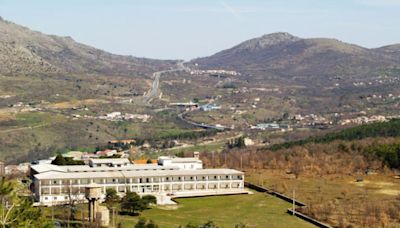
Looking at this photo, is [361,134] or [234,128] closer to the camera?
[361,134]

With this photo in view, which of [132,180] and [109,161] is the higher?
[109,161]

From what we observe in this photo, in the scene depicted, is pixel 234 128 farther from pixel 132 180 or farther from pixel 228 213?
pixel 228 213

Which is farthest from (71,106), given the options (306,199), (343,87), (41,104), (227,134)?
(343,87)

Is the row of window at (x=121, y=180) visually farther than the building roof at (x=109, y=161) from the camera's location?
No

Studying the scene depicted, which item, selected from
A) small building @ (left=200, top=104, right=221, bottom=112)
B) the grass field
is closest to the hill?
the grass field

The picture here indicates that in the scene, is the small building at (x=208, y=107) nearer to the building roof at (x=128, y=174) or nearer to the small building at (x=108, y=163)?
the small building at (x=108, y=163)

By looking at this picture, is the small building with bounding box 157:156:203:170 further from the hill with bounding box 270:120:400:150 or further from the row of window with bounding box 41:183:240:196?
the hill with bounding box 270:120:400:150

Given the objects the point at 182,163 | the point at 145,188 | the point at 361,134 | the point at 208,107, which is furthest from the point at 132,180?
the point at 208,107

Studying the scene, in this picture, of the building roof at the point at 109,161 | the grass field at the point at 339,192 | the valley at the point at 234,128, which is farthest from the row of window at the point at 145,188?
the building roof at the point at 109,161
